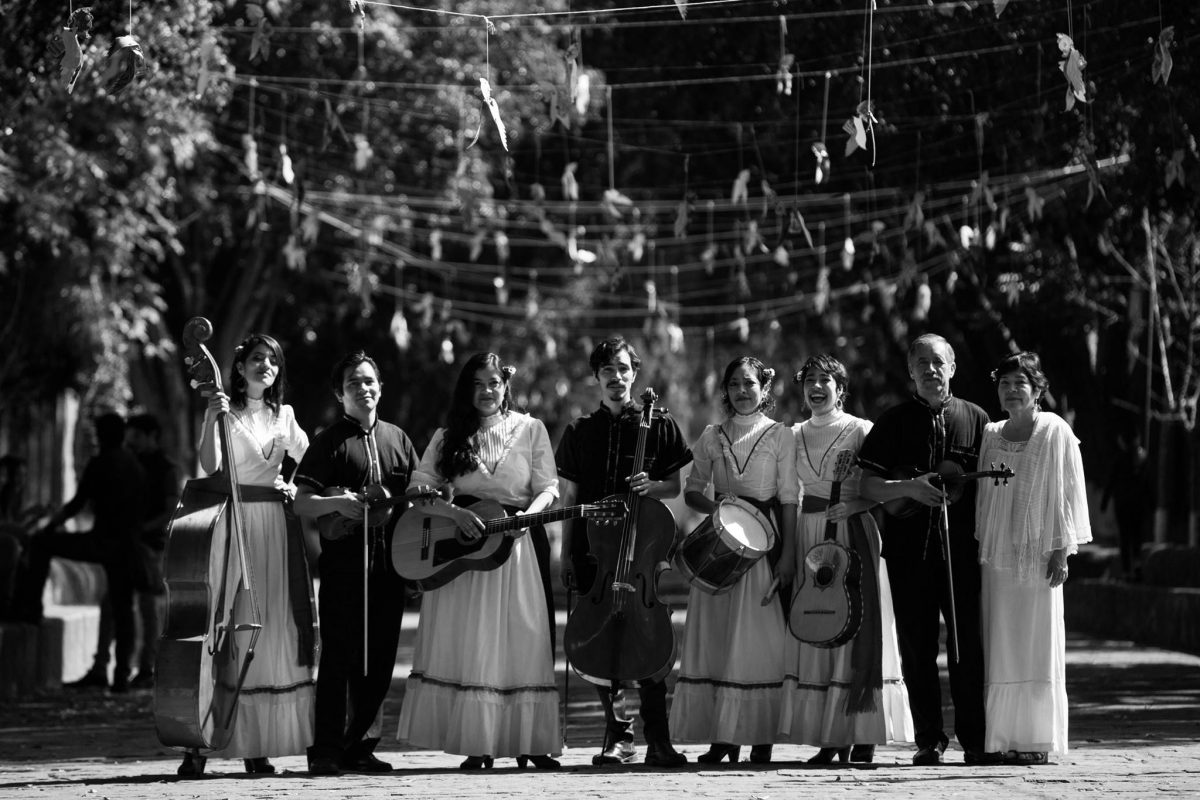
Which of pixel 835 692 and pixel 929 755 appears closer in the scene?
pixel 929 755

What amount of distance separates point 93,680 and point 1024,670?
8259 mm

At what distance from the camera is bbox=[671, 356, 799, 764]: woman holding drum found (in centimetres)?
1014

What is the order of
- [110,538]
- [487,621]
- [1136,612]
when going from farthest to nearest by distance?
1. [1136,612]
2. [110,538]
3. [487,621]

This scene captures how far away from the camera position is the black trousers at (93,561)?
49.8 feet

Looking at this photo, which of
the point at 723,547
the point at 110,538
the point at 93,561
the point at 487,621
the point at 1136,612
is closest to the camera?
the point at 723,547

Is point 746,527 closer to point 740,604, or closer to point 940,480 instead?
point 740,604

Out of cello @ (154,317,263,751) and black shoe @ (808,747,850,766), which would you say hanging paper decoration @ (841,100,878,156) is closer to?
black shoe @ (808,747,850,766)

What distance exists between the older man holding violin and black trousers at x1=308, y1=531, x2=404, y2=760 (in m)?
2.41

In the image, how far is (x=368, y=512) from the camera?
32.4ft

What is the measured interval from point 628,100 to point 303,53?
389cm

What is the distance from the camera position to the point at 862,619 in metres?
10.0

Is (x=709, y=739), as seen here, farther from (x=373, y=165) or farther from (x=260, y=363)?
(x=373, y=165)

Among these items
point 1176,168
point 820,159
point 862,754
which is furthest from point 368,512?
point 1176,168

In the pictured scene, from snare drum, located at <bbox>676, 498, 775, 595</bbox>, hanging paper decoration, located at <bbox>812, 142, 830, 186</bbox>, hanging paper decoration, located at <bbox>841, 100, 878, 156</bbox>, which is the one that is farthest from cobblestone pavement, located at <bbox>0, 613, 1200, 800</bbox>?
hanging paper decoration, located at <bbox>812, 142, 830, 186</bbox>
